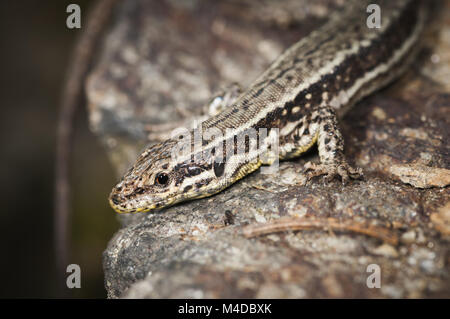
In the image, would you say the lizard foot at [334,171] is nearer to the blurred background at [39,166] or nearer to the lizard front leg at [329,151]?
the lizard front leg at [329,151]

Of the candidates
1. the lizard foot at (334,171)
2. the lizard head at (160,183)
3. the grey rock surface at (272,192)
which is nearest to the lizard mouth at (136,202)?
the lizard head at (160,183)

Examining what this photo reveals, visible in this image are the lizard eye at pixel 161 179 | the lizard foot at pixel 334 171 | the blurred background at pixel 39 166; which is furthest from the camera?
the blurred background at pixel 39 166

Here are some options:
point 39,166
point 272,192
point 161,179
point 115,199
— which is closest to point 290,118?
point 272,192

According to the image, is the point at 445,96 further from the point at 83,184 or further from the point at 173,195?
the point at 83,184

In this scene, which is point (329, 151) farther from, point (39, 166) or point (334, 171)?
point (39, 166)

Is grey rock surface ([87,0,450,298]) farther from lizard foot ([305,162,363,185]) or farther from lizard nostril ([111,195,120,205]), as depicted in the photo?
lizard nostril ([111,195,120,205])

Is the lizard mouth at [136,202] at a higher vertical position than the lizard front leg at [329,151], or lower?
lower

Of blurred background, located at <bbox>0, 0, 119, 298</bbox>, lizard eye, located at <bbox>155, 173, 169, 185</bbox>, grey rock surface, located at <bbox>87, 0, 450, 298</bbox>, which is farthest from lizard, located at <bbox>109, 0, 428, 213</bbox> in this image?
blurred background, located at <bbox>0, 0, 119, 298</bbox>
